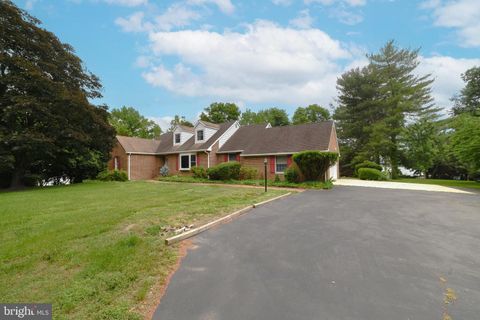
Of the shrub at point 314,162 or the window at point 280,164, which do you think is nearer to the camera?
the shrub at point 314,162

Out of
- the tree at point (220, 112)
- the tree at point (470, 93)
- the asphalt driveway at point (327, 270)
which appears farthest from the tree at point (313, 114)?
the asphalt driveway at point (327, 270)

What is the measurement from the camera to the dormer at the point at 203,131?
72.0 ft

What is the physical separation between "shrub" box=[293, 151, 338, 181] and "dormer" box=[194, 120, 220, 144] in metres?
9.39

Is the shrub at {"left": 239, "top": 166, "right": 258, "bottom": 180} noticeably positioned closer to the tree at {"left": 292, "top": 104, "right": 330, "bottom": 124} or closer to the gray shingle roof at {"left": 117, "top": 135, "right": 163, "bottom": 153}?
the gray shingle roof at {"left": 117, "top": 135, "right": 163, "bottom": 153}

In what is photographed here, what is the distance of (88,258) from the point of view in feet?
13.2

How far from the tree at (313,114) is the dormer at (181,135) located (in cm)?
2627

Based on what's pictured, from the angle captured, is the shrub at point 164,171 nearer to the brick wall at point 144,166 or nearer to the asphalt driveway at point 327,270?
the brick wall at point 144,166

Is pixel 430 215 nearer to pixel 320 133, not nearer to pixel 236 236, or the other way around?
pixel 236 236

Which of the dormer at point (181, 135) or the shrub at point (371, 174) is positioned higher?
the dormer at point (181, 135)

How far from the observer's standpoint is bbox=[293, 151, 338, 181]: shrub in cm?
1477

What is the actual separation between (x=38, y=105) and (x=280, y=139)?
53.3 feet

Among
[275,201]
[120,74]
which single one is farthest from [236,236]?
[120,74]

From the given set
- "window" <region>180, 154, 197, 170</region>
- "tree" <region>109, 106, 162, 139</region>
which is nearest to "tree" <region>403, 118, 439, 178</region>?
"window" <region>180, 154, 197, 170</region>

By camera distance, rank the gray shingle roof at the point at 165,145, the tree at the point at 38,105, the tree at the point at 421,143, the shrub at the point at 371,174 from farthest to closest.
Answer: the tree at the point at 421,143 < the shrub at the point at 371,174 < the gray shingle roof at the point at 165,145 < the tree at the point at 38,105
